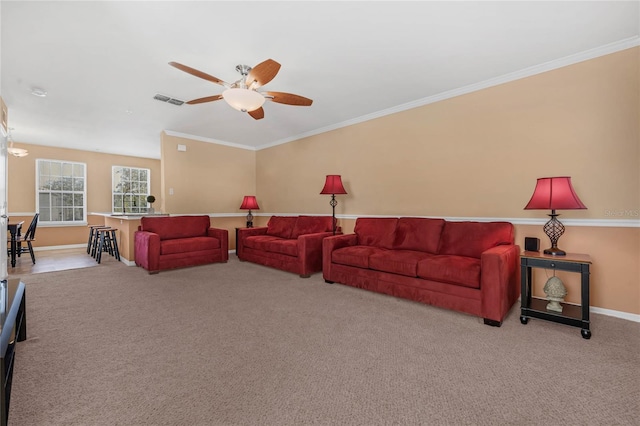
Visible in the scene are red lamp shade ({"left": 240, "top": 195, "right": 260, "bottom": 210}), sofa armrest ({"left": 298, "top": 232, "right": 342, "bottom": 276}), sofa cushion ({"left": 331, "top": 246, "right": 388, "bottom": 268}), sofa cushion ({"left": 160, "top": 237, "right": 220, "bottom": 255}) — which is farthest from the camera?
red lamp shade ({"left": 240, "top": 195, "right": 260, "bottom": 210})

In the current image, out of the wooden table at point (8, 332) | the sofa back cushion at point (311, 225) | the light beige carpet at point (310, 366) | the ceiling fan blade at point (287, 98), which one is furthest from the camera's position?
the sofa back cushion at point (311, 225)

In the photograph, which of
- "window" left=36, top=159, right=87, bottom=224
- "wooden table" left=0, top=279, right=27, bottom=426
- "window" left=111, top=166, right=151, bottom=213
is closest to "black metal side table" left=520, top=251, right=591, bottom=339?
"wooden table" left=0, top=279, right=27, bottom=426

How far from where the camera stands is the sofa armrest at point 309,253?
4.09m

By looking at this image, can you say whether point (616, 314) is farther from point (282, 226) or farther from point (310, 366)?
point (282, 226)

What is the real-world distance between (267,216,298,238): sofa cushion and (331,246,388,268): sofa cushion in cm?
164

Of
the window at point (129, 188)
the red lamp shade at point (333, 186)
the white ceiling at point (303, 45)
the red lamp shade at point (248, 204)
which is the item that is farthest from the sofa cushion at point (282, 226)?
the window at point (129, 188)

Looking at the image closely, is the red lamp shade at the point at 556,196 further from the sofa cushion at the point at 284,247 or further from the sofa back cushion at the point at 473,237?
the sofa cushion at the point at 284,247

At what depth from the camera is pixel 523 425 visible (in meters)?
1.33

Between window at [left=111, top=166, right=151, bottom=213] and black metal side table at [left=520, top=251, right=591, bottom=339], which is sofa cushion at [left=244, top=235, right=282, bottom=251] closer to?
black metal side table at [left=520, top=251, right=591, bottom=339]

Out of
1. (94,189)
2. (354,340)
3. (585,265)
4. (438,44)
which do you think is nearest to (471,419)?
(354,340)

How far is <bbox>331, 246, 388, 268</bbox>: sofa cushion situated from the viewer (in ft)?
11.1

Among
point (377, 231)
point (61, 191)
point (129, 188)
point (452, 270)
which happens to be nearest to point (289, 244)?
point (377, 231)

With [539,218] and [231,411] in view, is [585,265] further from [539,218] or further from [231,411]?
[231,411]

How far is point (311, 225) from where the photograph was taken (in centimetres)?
491
